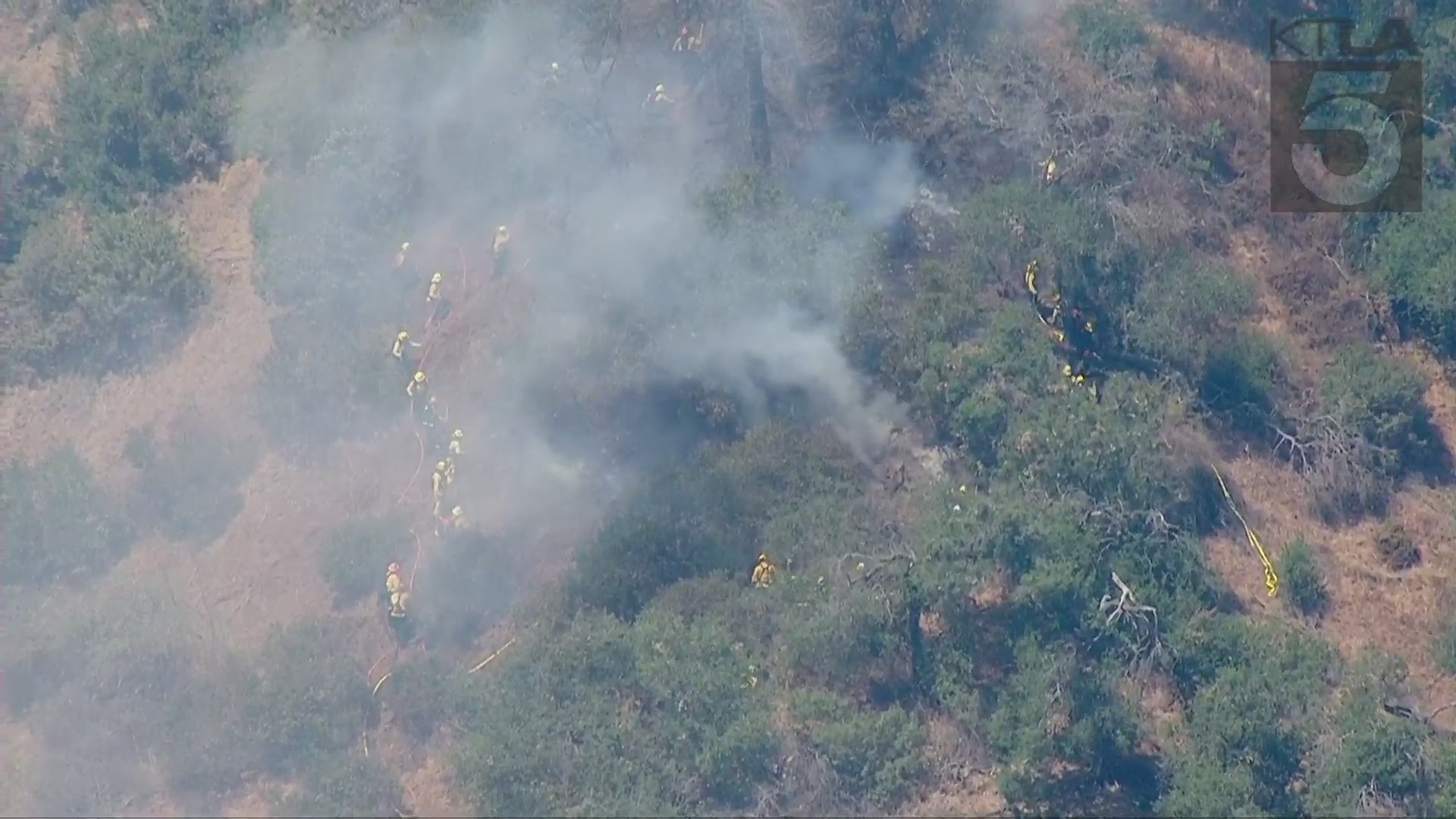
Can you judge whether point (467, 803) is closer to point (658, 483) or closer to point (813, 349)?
point (658, 483)

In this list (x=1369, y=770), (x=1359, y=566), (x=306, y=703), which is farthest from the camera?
(x=1359, y=566)

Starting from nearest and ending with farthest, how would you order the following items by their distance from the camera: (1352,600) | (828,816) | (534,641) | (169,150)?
(828,816) → (534,641) → (1352,600) → (169,150)

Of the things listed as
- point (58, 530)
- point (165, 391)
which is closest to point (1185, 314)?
point (165, 391)

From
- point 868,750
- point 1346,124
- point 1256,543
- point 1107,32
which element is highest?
point 1107,32

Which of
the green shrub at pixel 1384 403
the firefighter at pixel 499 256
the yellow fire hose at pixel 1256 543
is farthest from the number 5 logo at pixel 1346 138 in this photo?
the firefighter at pixel 499 256

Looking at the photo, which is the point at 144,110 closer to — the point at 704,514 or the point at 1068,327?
the point at 704,514

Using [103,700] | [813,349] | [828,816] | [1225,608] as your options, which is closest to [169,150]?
[103,700]

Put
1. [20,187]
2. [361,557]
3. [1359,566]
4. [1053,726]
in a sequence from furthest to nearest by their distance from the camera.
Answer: [20,187] < [1359,566] < [361,557] < [1053,726]
